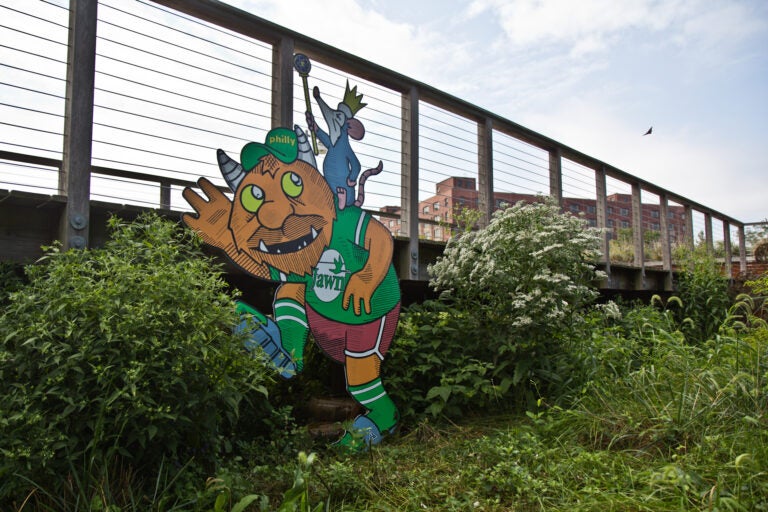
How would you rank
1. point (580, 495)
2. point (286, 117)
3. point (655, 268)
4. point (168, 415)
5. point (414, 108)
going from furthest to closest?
point (655, 268) → point (414, 108) → point (286, 117) → point (580, 495) → point (168, 415)

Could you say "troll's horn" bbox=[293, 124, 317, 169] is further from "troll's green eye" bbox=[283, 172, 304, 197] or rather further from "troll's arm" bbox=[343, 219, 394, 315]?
"troll's arm" bbox=[343, 219, 394, 315]

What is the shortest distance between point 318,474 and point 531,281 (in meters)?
2.68

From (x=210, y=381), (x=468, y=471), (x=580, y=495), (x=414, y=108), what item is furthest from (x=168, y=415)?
(x=414, y=108)

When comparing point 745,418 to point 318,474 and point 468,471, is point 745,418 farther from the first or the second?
point 318,474

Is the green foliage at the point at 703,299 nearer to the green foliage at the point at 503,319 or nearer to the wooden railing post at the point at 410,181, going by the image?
the green foliage at the point at 503,319

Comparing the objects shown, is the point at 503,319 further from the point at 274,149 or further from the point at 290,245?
the point at 274,149

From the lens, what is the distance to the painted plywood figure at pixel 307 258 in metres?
4.01

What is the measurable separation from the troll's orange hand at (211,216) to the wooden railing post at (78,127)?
0.71 m

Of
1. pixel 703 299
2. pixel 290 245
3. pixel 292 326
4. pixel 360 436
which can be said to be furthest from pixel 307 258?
pixel 703 299

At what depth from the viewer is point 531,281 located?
4.94 meters

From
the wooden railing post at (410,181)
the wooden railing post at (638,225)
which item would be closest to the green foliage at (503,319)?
the wooden railing post at (410,181)

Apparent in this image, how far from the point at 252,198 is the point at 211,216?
345 mm

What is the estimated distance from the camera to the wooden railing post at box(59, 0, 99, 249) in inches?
148

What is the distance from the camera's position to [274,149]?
4.27 meters
